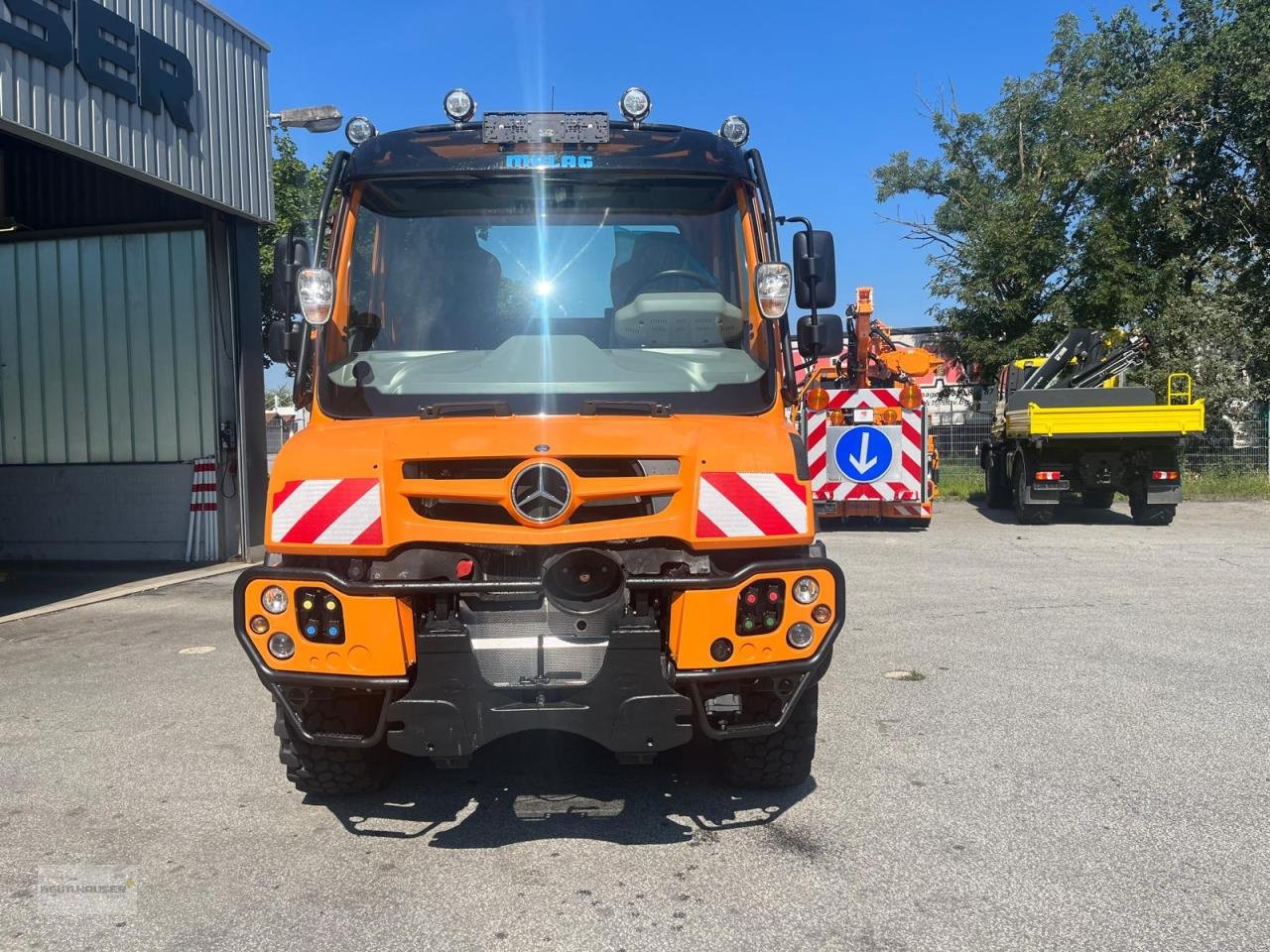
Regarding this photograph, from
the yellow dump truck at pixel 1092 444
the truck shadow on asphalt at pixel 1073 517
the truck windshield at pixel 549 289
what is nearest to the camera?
the truck windshield at pixel 549 289

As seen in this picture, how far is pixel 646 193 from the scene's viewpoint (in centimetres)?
475

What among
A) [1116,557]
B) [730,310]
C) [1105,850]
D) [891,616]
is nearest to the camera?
[1105,850]

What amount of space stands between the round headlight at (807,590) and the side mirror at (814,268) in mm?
1546

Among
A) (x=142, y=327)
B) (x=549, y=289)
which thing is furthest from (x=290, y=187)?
(x=549, y=289)

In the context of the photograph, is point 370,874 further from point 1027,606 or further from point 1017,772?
point 1027,606

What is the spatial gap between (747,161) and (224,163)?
29.7ft

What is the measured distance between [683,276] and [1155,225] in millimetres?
22605

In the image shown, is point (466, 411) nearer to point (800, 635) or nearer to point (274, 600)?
point (274, 600)

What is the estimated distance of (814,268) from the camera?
15.7ft

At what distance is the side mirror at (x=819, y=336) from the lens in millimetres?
4906

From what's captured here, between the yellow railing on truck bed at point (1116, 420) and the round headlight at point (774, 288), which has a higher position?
the round headlight at point (774, 288)

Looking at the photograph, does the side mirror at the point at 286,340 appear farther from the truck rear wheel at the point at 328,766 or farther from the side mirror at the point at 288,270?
the truck rear wheel at the point at 328,766

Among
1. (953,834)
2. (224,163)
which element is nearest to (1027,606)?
(953,834)

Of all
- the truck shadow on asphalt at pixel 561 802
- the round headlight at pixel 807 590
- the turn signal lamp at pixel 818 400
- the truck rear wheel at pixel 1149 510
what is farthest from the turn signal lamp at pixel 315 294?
the truck rear wheel at pixel 1149 510
